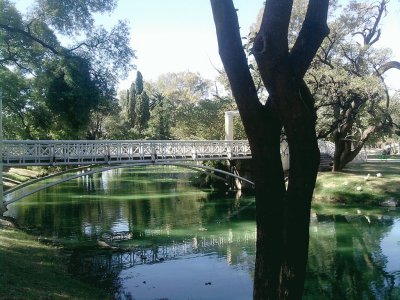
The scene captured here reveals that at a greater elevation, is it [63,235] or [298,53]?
[298,53]

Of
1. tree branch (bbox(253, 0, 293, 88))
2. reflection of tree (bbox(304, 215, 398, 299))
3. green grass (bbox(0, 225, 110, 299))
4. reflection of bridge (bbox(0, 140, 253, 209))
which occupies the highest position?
tree branch (bbox(253, 0, 293, 88))

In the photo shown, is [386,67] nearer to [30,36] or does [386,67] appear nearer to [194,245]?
[194,245]

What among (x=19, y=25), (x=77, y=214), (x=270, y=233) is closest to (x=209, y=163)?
(x=77, y=214)

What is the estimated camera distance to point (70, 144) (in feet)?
62.1

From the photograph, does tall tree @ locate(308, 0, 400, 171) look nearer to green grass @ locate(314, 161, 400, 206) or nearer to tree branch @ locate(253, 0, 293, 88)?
green grass @ locate(314, 161, 400, 206)

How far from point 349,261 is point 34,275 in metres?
9.04

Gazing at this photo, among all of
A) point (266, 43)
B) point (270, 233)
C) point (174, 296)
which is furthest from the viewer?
point (174, 296)

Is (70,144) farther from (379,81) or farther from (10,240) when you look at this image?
(379,81)

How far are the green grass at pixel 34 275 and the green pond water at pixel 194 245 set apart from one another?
2.52ft

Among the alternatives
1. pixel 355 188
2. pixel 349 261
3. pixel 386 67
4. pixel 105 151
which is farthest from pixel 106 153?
pixel 386 67

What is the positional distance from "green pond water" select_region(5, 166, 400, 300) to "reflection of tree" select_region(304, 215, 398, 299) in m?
0.02

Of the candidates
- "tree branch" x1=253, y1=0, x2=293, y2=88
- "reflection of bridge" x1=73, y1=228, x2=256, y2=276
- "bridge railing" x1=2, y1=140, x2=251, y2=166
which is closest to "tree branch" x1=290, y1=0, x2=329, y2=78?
"tree branch" x1=253, y1=0, x2=293, y2=88

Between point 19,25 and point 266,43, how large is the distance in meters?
13.6

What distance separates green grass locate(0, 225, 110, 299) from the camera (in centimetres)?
752
